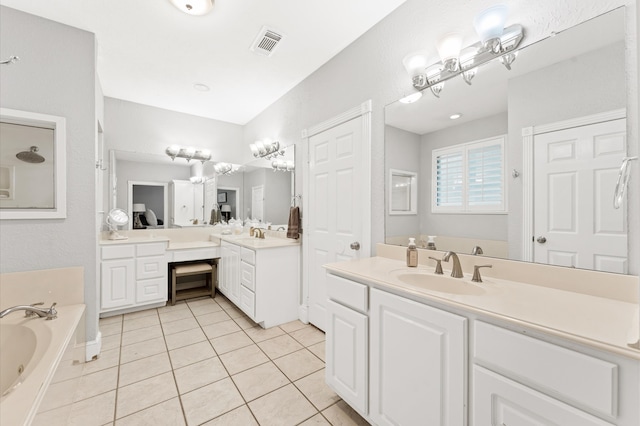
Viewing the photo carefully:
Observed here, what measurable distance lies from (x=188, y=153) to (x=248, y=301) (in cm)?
236

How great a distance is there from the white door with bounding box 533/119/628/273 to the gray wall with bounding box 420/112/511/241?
0.57ft

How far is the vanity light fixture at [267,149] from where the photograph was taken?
3223 mm

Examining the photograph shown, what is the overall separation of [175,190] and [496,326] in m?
4.00

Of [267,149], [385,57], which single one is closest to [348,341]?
[385,57]

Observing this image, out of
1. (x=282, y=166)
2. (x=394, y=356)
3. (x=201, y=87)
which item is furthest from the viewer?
(x=282, y=166)

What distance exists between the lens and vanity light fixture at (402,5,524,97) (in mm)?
1310

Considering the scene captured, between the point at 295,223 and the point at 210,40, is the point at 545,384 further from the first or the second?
the point at 210,40

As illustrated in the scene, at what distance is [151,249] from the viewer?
3076 mm

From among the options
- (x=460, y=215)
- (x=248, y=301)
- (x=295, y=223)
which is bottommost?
(x=248, y=301)

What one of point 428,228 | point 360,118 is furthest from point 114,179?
point 428,228

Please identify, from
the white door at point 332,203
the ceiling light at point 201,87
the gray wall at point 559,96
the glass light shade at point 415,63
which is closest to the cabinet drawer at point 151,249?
the white door at point 332,203

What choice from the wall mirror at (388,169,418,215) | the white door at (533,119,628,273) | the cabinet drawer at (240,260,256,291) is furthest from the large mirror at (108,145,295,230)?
the white door at (533,119,628,273)

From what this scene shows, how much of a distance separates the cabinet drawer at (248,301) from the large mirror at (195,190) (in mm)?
895

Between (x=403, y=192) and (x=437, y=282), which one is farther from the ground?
(x=403, y=192)
